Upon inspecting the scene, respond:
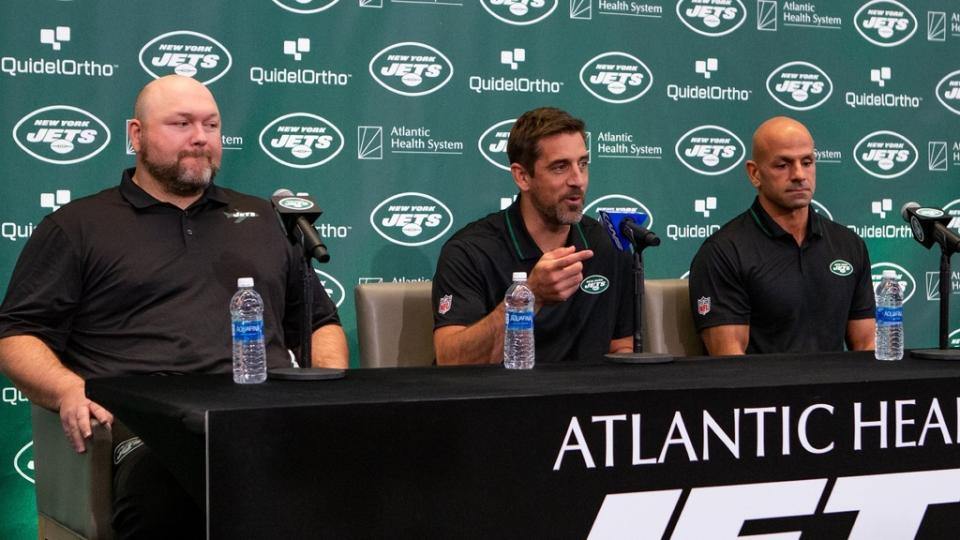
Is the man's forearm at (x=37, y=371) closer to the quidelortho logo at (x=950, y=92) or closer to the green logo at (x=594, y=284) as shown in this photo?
the green logo at (x=594, y=284)

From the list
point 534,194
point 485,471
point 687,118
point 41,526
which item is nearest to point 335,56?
point 534,194

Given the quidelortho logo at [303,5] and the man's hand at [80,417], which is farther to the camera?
the quidelortho logo at [303,5]

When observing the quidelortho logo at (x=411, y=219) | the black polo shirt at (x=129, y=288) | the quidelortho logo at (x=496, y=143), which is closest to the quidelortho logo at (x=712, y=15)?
the quidelortho logo at (x=496, y=143)

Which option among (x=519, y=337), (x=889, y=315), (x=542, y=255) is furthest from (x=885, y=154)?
(x=519, y=337)

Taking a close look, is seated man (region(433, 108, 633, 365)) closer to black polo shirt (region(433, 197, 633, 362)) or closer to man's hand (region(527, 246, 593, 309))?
black polo shirt (region(433, 197, 633, 362))

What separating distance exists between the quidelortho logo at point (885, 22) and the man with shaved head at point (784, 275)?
3.02 ft

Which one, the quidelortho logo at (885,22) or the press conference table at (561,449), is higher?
the quidelortho logo at (885,22)

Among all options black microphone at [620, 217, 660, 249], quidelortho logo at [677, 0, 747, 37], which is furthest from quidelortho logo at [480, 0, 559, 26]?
black microphone at [620, 217, 660, 249]

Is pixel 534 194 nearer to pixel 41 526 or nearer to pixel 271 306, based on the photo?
pixel 271 306

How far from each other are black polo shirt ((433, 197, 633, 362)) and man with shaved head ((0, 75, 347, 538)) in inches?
14.8

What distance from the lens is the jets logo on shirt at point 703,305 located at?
12.4 feet

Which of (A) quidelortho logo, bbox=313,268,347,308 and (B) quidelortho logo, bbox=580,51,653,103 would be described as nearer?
(A) quidelortho logo, bbox=313,268,347,308

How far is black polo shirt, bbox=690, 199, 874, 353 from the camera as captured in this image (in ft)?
12.7

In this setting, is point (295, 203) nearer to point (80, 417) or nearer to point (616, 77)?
point (80, 417)
